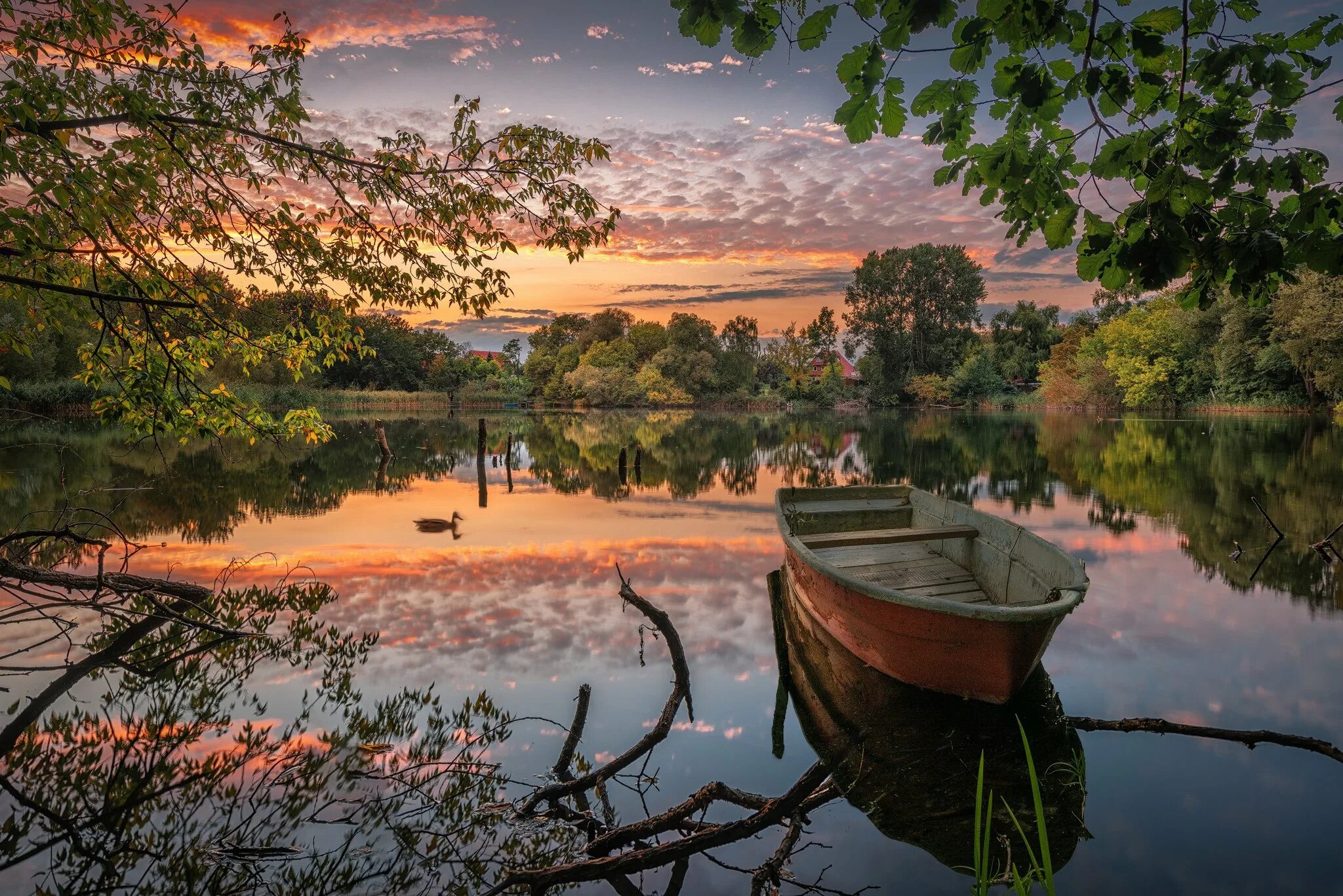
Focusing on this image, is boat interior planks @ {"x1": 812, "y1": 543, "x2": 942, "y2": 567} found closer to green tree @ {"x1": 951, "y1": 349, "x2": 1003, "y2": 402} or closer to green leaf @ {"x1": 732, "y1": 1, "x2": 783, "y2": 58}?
green leaf @ {"x1": 732, "y1": 1, "x2": 783, "y2": 58}

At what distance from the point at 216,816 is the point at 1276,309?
160ft

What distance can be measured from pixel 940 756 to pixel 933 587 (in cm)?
Answer: 263

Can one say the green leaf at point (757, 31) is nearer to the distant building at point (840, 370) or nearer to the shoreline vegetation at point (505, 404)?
the shoreline vegetation at point (505, 404)

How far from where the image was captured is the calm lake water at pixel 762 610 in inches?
159

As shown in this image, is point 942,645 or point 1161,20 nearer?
point 1161,20

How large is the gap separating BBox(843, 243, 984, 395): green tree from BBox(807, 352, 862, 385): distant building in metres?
3.80

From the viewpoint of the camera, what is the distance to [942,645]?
4.92m

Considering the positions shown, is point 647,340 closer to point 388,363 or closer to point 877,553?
point 388,363

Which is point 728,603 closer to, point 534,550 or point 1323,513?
point 534,550

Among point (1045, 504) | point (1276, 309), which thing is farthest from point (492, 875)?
point (1276, 309)

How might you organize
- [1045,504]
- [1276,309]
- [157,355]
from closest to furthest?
[157,355], [1045,504], [1276,309]

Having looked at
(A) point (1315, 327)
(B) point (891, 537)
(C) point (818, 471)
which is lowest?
(C) point (818, 471)

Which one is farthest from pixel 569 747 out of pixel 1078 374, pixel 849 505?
pixel 1078 374

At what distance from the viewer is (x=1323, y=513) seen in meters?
12.6
